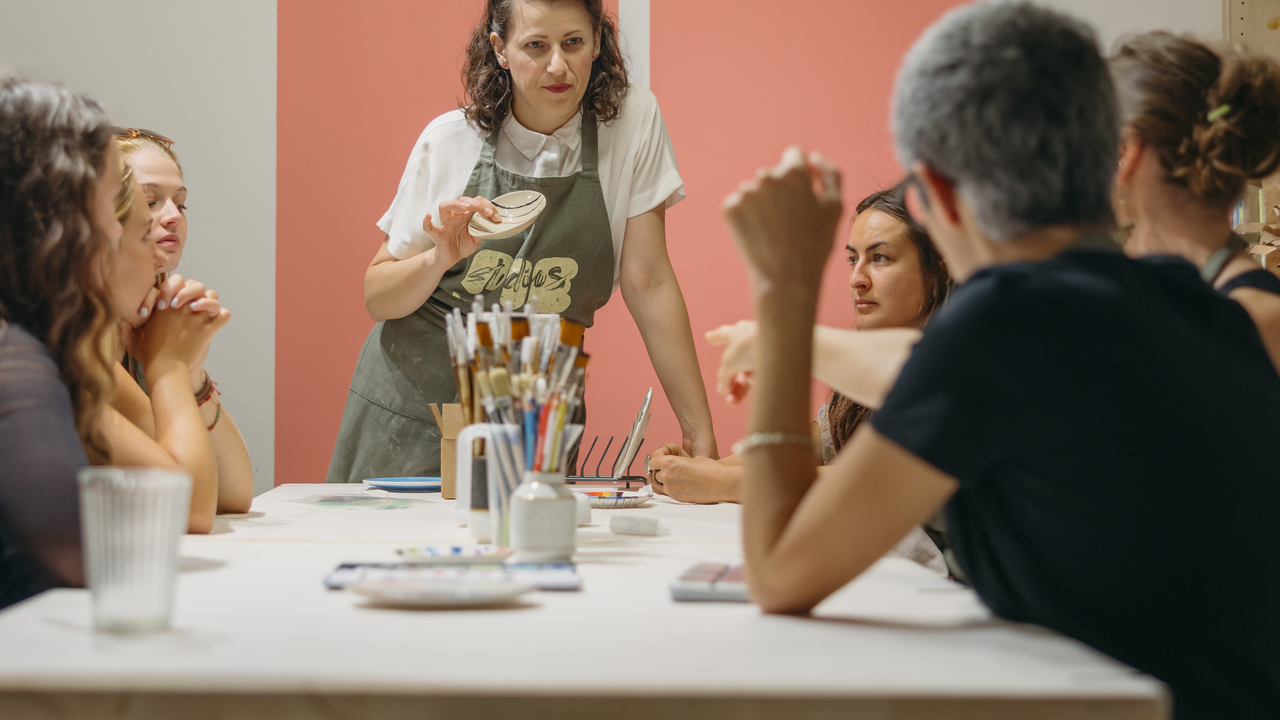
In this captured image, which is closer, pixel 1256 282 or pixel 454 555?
pixel 454 555

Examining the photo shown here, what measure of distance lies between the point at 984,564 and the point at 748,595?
190mm

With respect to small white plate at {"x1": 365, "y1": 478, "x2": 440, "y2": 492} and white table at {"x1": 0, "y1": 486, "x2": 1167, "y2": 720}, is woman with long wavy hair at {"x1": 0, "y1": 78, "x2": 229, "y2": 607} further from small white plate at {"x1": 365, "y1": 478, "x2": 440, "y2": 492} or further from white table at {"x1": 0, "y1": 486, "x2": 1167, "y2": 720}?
small white plate at {"x1": 365, "y1": 478, "x2": 440, "y2": 492}

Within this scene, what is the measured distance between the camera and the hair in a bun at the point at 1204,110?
1199 millimetres

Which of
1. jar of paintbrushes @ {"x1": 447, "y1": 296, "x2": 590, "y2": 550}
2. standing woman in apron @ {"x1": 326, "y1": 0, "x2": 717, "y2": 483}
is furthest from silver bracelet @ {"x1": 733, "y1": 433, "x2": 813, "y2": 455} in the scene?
standing woman in apron @ {"x1": 326, "y1": 0, "x2": 717, "y2": 483}

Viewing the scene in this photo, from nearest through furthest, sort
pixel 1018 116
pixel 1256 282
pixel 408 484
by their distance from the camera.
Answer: pixel 1018 116 < pixel 1256 282 < pixel 408 484

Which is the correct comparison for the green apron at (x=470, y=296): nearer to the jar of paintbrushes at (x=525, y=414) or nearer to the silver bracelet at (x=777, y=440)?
the jar of paintbrushes at (x=525, y=414)

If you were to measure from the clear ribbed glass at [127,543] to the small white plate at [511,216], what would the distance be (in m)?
1.22

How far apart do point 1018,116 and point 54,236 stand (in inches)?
37.1

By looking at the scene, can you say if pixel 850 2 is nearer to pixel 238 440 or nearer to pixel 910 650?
pixel 238 440

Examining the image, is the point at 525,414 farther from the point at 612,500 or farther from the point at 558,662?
the point at 612,500

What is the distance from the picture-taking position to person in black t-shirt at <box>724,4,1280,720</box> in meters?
0.71

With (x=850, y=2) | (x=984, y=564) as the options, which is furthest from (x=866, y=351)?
(x=850, y=2)

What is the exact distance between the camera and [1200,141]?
1205mm

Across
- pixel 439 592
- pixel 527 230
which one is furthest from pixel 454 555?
pixel 527 230
